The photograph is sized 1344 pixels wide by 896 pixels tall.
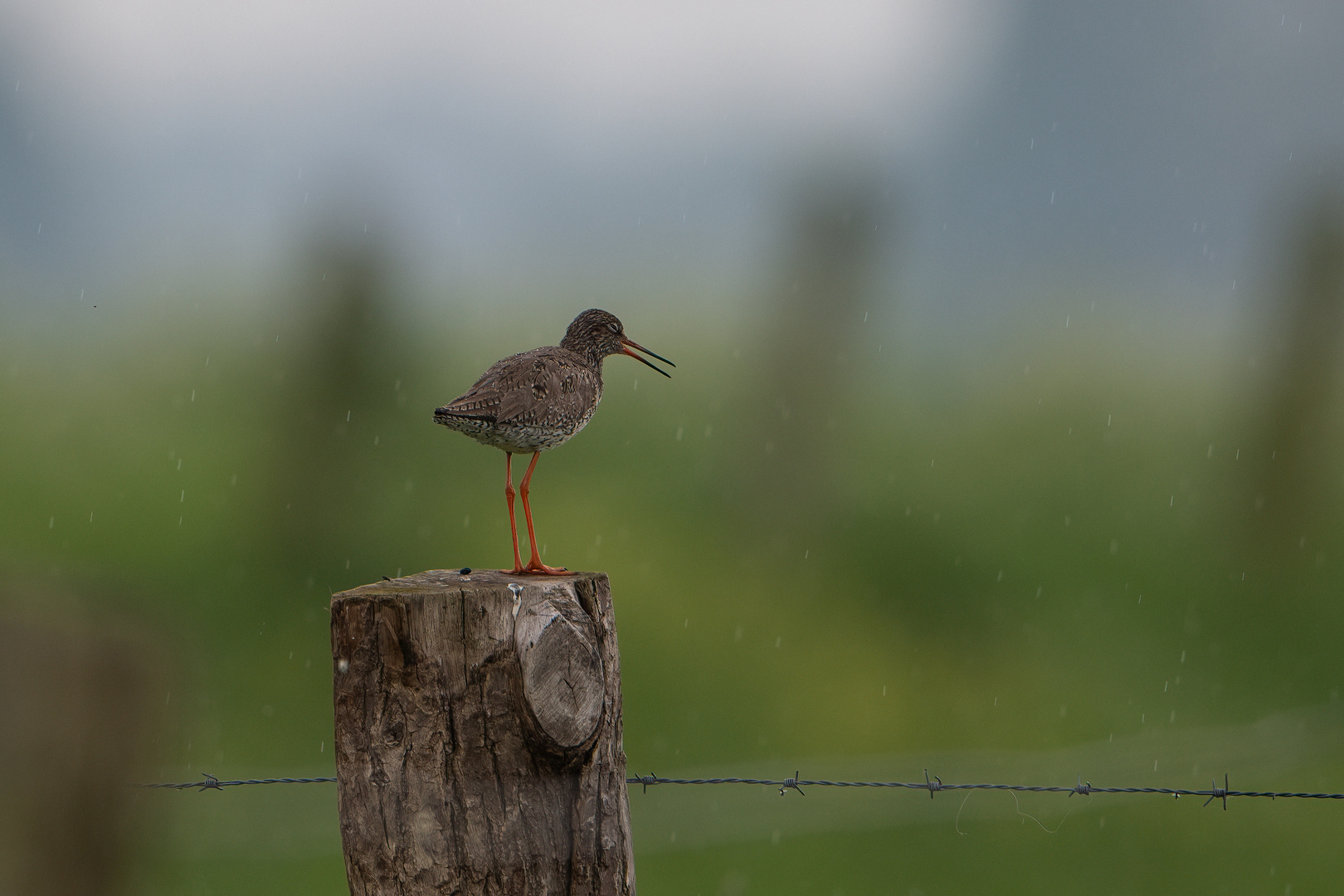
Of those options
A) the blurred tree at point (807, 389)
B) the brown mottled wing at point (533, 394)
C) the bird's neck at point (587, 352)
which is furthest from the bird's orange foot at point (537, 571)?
the blurred tree at point (807, 389)

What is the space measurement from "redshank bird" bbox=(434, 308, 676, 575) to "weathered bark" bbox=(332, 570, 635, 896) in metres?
0.86

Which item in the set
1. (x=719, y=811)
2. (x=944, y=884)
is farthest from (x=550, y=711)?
(x=719, y=811)

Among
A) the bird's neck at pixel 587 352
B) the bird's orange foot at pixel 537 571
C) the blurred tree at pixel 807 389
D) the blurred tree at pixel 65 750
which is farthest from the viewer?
the blurred tree at pixel 807 389

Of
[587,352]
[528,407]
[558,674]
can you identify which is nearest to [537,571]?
[528,407]

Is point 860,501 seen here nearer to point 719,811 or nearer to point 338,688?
point 719,811

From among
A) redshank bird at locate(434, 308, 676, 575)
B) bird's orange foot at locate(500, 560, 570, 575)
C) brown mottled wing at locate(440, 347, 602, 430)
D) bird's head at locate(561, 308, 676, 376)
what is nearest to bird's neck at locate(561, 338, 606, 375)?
bird's head at locate(561, 308, 676, 376)

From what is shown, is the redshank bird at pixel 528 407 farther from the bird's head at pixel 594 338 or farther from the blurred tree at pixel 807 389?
the blurred tree at pixel 807 389

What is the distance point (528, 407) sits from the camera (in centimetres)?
455

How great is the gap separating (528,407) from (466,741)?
1.86 metres

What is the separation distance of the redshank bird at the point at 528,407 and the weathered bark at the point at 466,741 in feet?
2.82

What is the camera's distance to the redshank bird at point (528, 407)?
4402 millimetres

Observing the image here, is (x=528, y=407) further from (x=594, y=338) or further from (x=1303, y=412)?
(x=1303, y=412)

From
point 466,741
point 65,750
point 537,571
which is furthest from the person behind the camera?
point 65,750

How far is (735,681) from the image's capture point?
15906 millimetres
